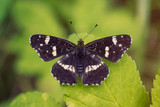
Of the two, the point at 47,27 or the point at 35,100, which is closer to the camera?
the point at 35,100

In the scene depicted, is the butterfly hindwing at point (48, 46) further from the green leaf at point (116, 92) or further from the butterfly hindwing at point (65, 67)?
the green leaf at point (116, 92)

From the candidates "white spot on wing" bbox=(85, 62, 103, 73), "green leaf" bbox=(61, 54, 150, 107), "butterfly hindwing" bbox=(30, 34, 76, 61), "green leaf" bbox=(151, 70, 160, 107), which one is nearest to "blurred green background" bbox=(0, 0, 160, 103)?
"butterfly hindwing" bbox=(30, 34, 76, 61)

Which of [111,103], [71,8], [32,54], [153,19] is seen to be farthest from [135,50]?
[111,103]

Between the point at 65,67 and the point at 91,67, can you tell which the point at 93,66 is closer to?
the point at 91,67

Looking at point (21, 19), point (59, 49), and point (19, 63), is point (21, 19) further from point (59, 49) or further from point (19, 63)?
point (59, 49)

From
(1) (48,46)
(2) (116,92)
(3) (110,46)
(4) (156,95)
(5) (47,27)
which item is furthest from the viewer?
(5) (47,27)

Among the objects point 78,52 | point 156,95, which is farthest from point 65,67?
point 156,95

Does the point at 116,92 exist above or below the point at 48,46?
below

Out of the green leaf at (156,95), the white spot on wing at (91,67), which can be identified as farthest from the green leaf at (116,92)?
the white spot on wing at (91,67)

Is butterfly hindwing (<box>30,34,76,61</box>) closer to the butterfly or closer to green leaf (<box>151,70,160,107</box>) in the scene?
the butterfly
